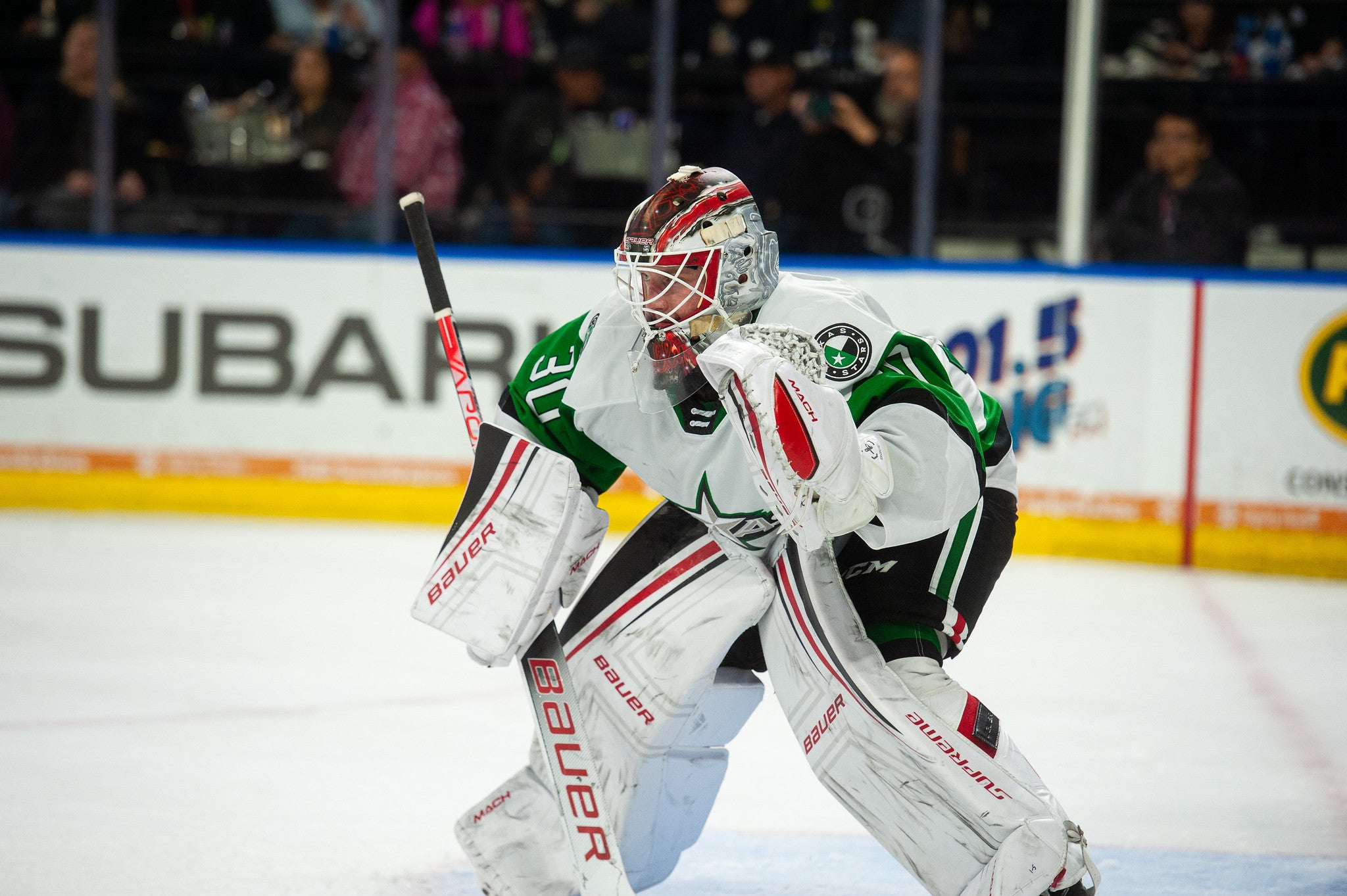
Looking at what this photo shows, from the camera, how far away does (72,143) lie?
551 centimetres

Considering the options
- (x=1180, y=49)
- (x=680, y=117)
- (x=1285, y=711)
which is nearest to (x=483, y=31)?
(x=680, y=117)

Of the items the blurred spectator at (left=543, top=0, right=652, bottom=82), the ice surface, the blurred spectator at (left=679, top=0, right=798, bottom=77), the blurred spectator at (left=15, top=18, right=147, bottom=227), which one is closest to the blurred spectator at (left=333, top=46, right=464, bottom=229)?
the blurred spectator at (left=543, top=0, right=652, bottom=82)

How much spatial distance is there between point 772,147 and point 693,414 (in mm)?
3512

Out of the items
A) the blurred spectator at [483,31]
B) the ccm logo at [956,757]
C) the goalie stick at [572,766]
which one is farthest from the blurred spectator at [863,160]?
the ccm logo at [956,757]

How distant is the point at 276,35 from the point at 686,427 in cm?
427

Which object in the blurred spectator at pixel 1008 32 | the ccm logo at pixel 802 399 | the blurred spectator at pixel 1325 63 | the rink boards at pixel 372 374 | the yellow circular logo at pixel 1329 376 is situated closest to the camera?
the ccm logo at pixel 802 399

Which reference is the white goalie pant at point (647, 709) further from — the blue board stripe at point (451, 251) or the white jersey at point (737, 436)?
the blue board stripe at point (451, 251)

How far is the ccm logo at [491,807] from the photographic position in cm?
214

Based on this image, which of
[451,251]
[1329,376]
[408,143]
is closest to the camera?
[1329,376]

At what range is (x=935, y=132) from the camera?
513 centimetres

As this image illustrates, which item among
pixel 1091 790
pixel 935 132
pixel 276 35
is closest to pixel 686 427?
pixel 1091 790

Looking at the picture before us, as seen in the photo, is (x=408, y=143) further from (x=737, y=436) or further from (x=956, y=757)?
(x=956, y=757)

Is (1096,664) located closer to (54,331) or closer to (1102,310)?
(1102,310)

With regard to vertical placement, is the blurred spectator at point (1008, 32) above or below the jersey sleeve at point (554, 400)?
above
